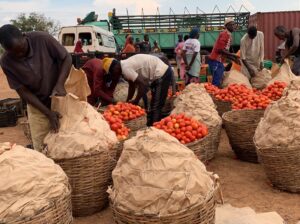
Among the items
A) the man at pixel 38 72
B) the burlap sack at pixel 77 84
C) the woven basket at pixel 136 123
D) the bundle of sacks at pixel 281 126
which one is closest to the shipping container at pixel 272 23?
the woven basket at pixel 136 123

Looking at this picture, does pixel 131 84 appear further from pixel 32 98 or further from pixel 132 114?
pixel 32 98

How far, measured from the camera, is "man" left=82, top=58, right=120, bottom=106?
608cm

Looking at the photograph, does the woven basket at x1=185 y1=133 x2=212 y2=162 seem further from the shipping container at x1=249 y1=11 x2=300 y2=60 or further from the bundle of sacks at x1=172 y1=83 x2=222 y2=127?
the shipping container at x1=249 y1=11 x2=300 y2=60

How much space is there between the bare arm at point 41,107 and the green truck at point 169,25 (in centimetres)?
1814

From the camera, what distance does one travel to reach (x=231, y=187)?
4.38m

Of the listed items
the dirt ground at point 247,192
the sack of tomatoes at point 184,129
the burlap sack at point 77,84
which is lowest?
the dirt ground at point 247,192

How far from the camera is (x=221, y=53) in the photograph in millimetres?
8508

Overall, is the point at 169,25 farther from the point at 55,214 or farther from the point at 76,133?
the point at 55,214

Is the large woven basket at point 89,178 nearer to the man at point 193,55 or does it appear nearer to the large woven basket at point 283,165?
the large woven basket at point 283,165

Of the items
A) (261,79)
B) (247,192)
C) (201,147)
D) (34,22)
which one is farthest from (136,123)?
(34,22)

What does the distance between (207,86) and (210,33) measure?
15.4m

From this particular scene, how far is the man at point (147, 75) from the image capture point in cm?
583

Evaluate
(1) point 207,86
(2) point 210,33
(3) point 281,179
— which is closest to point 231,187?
(3) point 281,179

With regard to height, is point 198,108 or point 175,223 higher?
point 198,108
